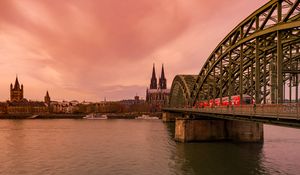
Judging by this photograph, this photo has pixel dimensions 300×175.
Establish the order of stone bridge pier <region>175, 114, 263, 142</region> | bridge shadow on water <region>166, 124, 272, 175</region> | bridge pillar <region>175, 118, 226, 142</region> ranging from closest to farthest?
bridge shadow on water <region>166, 124, 272, 175</region> → bridge pillar <region>175, 118, 226, 142</region> → stone bridge pier <region>175, 114, 263, 142</region>

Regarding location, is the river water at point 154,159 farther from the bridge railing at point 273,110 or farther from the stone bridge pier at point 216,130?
the bridge railing at point 273,110

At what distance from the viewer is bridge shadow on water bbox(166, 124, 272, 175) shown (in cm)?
3762

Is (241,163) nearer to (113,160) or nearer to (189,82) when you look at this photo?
(113,160)

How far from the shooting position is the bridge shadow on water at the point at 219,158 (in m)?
37.6

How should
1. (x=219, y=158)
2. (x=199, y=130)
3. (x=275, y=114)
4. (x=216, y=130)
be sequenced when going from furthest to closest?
(x=216, y=130)
(x=199, y=130)
(x=219, y=158)
(x=275, y=114)

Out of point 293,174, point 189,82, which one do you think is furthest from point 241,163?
point 189,82

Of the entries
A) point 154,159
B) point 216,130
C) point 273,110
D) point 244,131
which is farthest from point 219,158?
point 273,110

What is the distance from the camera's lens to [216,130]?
200 ft

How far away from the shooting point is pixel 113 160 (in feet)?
142

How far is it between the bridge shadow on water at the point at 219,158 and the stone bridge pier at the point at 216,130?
196 cm

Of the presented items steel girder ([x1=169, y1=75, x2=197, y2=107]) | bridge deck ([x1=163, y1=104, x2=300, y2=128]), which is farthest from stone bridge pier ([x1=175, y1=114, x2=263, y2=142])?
→ steel girder ([x1=169, y1=75, x2=197, y2=107])

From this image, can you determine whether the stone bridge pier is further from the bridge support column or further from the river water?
the river water

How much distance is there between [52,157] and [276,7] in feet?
117

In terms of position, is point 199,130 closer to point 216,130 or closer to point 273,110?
point 216,130
